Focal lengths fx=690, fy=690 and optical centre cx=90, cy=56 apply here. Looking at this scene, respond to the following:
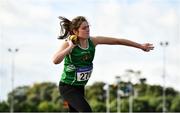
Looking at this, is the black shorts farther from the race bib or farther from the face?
the face

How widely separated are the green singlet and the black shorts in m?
0.08

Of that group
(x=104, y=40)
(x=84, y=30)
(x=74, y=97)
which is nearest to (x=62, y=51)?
(x=84, y=30)

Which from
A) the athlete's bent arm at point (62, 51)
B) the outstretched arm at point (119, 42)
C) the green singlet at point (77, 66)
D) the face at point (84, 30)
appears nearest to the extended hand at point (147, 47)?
the outstretched arm at point (119, 42)

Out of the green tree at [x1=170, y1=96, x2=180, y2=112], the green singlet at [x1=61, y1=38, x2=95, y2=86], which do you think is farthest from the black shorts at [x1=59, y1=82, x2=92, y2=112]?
the green tree at [x1=170, y1=96, x2=180, y2=112]

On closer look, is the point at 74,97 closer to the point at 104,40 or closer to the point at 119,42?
the point at 104,40

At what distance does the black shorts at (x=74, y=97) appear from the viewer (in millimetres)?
9641

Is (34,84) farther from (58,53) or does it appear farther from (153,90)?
(58,53)

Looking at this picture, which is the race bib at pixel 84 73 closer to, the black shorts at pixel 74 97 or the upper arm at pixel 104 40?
the black shorts at pixel 74 97

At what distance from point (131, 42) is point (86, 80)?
3.19 feet

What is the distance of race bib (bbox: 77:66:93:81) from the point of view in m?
9.80

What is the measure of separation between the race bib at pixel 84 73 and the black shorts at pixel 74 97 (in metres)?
0.17

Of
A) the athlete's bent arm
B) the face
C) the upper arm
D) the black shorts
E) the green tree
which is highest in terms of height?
the face

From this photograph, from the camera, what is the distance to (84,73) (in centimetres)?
982

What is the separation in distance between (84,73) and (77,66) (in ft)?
0.53
